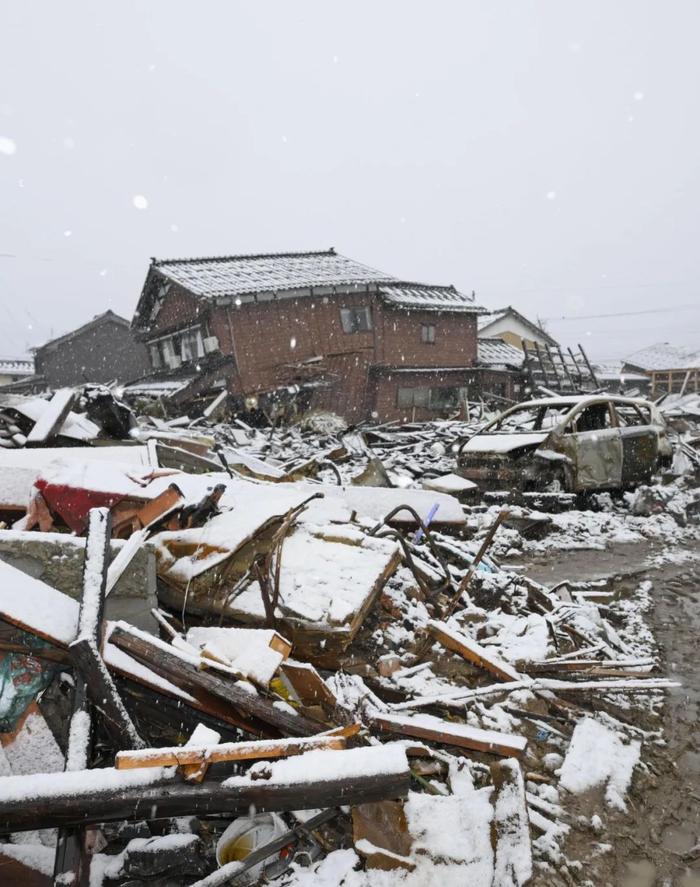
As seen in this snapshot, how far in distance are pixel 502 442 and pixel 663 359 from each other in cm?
3707

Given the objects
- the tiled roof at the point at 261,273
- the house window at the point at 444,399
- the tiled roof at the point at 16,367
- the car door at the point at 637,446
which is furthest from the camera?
the tiled roof at the point at 16,367

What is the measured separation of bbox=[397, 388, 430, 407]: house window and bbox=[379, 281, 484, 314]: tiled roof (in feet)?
12.1

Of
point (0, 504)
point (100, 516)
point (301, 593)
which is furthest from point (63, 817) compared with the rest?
point (0, 504)

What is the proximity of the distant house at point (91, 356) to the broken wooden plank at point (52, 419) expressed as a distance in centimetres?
2754

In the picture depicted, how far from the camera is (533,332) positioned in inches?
1480

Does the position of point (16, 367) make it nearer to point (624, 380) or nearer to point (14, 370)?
point (14, 370)

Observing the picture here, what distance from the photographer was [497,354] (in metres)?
27.6

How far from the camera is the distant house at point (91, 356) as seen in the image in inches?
1305

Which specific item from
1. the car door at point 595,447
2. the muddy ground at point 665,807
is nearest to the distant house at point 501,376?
the car door at point 595,447

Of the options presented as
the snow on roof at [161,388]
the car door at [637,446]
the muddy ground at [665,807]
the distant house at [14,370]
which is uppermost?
the distant house at [14,370]

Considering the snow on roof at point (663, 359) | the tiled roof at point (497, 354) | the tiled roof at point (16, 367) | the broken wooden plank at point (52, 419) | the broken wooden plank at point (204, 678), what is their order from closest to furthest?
the broken wooden plank at point (204, 678)
the broken wooden plank at point (52, 419)
the tiled roof at point (497, 354)
the snow on roof at point (663, 359)
the tiled roof at point (16, 367)

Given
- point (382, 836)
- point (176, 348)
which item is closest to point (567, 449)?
point (382, 836)

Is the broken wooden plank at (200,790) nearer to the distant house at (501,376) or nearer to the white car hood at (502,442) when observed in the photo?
the white car hood at (502,442)

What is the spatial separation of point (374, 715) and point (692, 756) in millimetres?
1909
